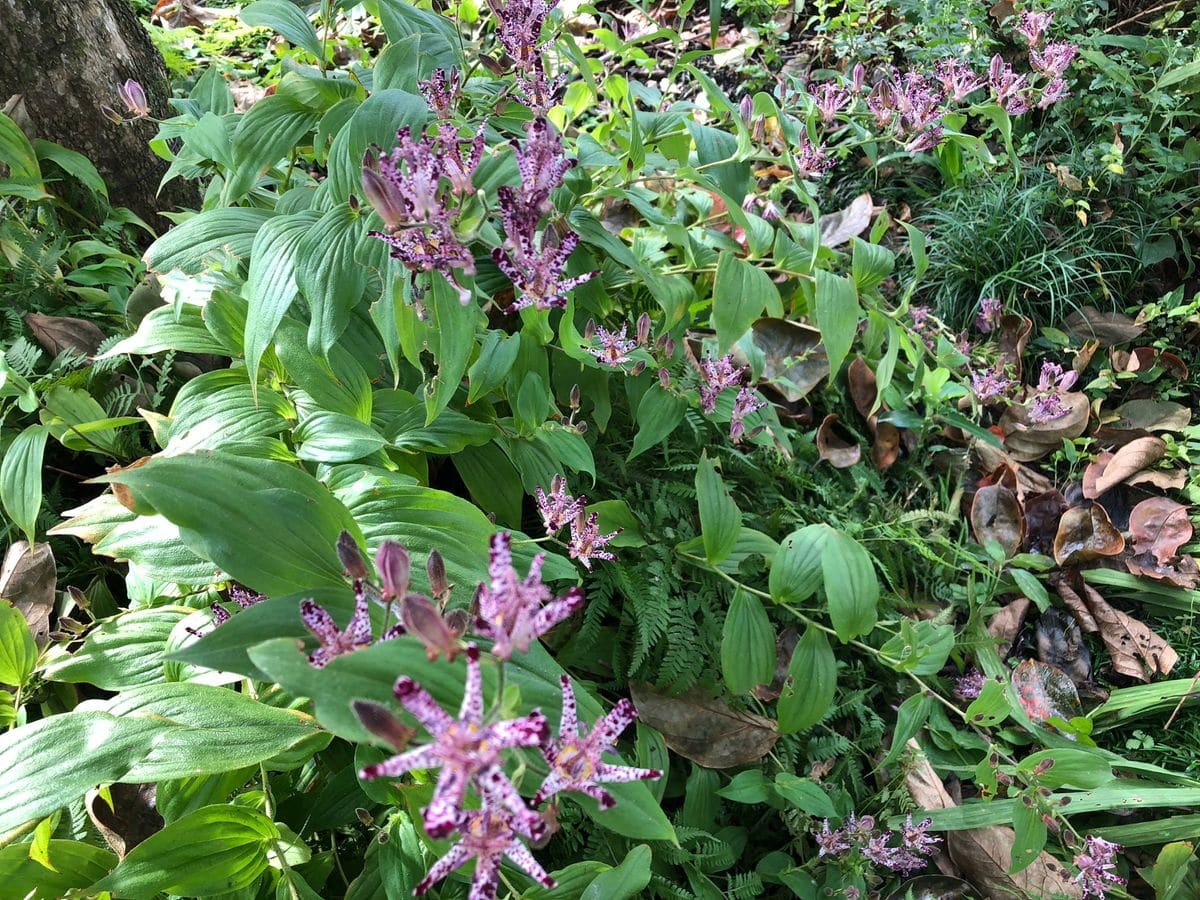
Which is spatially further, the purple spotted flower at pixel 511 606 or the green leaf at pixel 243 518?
the green leaf at pixel 243 518

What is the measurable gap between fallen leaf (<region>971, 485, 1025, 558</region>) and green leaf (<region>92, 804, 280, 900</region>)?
1659 mm

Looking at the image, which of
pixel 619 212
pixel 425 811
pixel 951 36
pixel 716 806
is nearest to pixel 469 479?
pixel 716 806

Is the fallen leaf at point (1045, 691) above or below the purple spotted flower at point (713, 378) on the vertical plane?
below

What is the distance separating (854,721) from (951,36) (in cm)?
221

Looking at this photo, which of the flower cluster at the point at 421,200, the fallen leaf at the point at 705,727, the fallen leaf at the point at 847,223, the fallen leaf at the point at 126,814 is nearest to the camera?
the flower cluster at the point at 421,200

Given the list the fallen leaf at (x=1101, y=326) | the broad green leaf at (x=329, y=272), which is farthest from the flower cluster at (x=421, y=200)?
the fallen leaf at (x=1101, y=326)

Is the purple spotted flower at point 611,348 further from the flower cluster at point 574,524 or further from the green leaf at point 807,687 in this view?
the green leaf at point 807,687

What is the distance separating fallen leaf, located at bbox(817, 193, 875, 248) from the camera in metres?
2.24

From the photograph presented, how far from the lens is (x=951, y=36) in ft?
8.29

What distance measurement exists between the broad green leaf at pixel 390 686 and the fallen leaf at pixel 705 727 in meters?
0.65

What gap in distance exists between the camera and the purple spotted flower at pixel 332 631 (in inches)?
24.2

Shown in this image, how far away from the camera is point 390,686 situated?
585 millimetres

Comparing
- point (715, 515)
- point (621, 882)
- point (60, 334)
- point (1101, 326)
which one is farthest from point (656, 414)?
point (1101, 326)

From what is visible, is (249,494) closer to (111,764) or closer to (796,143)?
(111,764)
